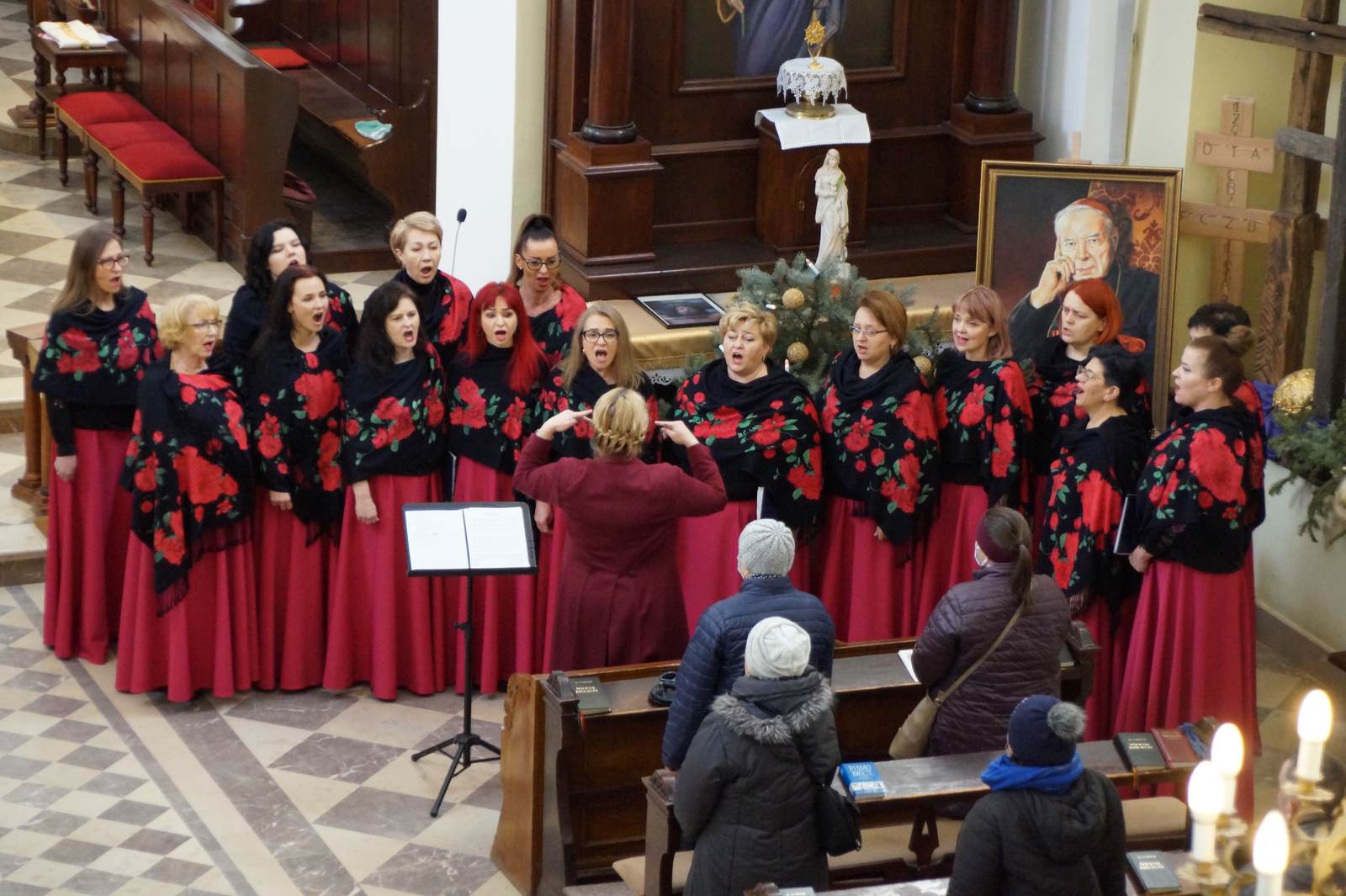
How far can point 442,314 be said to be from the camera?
7.48 meters

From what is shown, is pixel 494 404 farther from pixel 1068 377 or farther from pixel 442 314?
pixel 1068 377

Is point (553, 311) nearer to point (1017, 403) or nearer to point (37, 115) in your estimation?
point (1017, 403)

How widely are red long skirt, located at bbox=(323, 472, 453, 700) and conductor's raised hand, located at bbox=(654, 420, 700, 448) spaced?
3.75ft

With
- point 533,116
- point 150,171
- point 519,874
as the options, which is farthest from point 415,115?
point 519,874

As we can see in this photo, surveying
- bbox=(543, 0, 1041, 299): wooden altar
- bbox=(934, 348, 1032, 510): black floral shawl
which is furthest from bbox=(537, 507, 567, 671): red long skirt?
bbox=(543, 0, 1041, 299): wooden altar

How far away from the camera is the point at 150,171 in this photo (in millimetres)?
11547

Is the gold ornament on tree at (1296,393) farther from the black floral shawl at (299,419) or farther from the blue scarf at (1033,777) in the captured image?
the blue scarf at (1033,777)

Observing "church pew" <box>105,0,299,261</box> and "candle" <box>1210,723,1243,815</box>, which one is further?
"church pew" <box>105,0,299,261</box>

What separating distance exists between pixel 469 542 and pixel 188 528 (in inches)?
53.1

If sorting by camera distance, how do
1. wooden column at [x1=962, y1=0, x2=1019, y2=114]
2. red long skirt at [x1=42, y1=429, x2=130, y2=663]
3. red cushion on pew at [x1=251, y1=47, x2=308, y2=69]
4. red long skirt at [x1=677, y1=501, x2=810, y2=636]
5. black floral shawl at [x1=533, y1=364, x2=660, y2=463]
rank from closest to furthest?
black floral shawl at [x1=533, y1=364, x2=660, y2=463] → red long skirt at [x1=677, y1=501, x2=810, y2=636] → red long skirt at [x1=42, y1=429, x2=130, y2=663] → wooden column at [x1=962, y1=0, x2=1019, y2=114] → red cushion on pew at [x1=251, y1=47, x2=308, y2=69]

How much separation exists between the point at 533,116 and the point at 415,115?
2462mm

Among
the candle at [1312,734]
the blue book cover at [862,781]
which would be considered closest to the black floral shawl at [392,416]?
the blue book cover at [862,781]

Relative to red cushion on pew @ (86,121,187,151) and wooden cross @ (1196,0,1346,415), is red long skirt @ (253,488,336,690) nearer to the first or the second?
wooden cross @ (1196,0,1346,415)

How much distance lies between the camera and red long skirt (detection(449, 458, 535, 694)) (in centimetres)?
741
